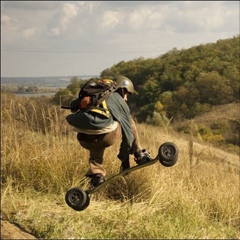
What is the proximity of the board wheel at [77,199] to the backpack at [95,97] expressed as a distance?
2.09 feet

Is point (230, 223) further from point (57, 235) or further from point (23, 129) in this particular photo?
point (23, 129)

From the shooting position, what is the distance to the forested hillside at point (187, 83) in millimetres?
37219

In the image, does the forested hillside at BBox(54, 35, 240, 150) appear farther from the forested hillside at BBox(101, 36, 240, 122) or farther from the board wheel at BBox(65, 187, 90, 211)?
the board wheel at BBox(65, 187, 90, 211)

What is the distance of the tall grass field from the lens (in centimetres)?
351

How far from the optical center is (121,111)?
311cm

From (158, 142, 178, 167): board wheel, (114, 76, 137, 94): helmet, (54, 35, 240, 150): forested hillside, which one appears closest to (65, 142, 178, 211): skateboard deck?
(158, 142, 178, 167): board wheel

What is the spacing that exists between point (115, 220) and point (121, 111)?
1121mm

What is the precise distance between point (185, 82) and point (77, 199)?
44.6 m

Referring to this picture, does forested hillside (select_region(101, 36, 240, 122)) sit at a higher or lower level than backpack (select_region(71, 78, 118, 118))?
higher

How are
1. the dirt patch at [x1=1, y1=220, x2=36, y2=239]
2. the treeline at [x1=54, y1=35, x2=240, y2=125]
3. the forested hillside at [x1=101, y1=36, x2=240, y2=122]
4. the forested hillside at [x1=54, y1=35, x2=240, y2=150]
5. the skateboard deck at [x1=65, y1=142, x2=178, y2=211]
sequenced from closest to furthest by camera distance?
1. the skateboard deck at [x1=65, y1=142, x2=178, y2=211]
2. the dirt patch at [x1=1, y1=220, x2=36, y2=239]
3. the forested hillside at [x1=54, y1=35, x2=240, y2=150]
4. the treeline at [x1=54, y1=35, x2=240, y2=125]
5. the forested hillside at [x1=101, y1=36, x2=240, y2=122]

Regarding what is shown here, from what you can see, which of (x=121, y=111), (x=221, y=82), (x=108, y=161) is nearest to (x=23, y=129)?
(x=108, y=161)

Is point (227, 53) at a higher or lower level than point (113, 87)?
higher

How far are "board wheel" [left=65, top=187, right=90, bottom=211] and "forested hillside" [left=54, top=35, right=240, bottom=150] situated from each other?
94.8 ft

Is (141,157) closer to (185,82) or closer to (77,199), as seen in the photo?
(77,199)
